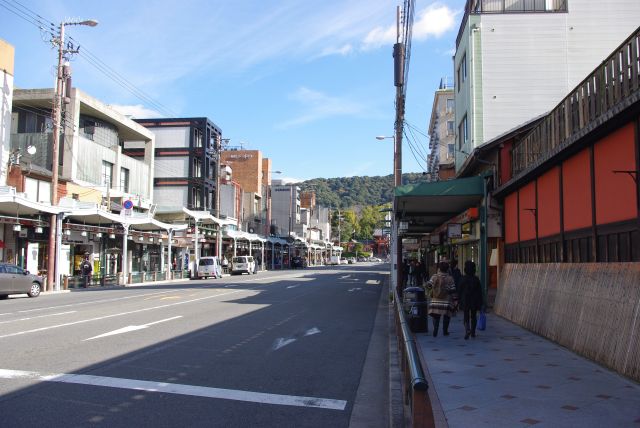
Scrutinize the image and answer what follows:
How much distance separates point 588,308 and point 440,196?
9.86m

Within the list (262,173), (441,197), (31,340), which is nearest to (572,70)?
(441,197)

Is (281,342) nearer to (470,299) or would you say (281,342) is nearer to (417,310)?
(417,310)

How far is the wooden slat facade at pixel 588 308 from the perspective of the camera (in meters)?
8.26

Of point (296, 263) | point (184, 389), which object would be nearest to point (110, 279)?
point (184, 389)

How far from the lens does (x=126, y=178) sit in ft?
166

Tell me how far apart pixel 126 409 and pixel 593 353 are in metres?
7.45

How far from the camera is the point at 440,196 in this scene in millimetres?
19594

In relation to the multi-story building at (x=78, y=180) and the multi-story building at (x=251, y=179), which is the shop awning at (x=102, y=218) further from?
the multi-story building at (x=251, y=179)

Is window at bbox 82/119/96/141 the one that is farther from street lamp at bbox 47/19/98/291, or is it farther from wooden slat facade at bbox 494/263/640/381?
wooden slat facade at bbox 494/263/640/381

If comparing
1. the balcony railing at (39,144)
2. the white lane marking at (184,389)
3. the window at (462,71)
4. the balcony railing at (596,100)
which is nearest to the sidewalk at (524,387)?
the white lane marking at (184,389)

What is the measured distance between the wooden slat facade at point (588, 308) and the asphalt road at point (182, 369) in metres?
3.58

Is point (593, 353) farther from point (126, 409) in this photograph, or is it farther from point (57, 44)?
point (57, 44)

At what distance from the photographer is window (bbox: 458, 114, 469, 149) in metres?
27.4

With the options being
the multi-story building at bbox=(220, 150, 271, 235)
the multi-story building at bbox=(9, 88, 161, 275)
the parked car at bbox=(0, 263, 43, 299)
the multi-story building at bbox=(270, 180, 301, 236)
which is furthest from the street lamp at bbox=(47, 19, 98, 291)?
the multi-story building at bbox=(270, 180, 301, 236)
